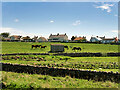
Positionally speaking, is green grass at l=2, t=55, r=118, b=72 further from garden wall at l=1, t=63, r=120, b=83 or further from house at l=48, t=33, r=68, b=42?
house at l=48, t=33, r=68, b=42

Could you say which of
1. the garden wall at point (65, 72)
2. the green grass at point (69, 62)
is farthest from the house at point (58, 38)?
the garden wall at point (65, 72)

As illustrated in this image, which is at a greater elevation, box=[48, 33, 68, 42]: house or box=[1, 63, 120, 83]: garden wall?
box=[48, 33, 68, 42]: house

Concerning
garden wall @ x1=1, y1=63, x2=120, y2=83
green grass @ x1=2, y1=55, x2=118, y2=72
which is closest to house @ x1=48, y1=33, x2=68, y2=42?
green grass @ x1=2, y1=55, x2=118, y2=72

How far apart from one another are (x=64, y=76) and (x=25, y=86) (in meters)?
5.17

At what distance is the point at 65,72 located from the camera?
602 inches

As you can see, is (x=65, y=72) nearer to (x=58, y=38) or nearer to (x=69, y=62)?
(x=69, y=62)

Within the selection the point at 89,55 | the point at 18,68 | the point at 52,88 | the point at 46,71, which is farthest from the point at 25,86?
the point at 89,55

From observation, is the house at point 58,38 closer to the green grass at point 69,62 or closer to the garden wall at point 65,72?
the green grass at point 69,62

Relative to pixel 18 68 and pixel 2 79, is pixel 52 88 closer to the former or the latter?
pixel 2 79

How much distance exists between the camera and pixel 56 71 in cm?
1555

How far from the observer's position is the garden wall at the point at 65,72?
13.9 m

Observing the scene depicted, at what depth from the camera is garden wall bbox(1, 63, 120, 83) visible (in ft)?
45.5

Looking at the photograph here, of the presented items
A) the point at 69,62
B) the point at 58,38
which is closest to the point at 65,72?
the point at 69,62

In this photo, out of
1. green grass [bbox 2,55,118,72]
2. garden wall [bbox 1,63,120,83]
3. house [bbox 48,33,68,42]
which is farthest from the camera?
house [bbox 48,33,68,42]
